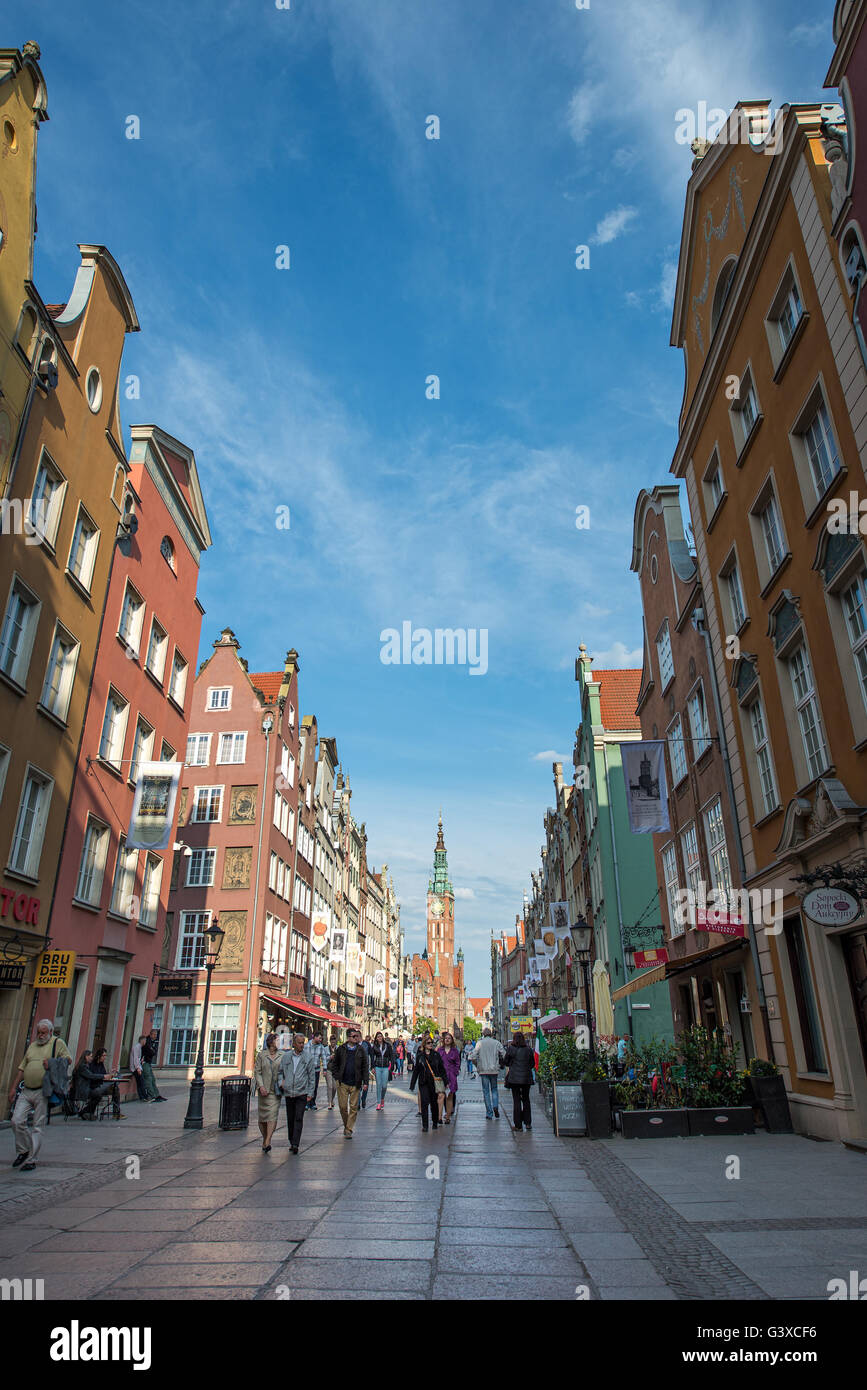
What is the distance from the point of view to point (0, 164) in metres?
16.5

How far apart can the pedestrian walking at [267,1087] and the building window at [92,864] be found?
8.35 meters

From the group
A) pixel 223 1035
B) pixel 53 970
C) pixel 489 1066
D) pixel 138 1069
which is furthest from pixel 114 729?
pixel 223 1035

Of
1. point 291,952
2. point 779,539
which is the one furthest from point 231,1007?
point 779,539

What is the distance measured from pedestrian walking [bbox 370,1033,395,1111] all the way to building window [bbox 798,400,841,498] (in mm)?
16557

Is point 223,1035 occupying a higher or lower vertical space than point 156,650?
lower

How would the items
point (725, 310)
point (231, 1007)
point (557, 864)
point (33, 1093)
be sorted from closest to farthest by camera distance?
point (33, 1093)
point (725, 310)
point (231, 1007)
point (557, 864)

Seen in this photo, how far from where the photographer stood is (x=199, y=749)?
40594 millimetres

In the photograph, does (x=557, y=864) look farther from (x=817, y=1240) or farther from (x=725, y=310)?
(x=817, y=1240)

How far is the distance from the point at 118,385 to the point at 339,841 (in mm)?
42658

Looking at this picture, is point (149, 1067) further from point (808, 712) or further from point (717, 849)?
point (808, 712)

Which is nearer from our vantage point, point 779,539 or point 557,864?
point 779,539

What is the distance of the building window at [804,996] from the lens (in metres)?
14.0

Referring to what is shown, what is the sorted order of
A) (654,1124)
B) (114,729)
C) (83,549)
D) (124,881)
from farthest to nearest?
1. (124,881)
2. (114,729)
3. (83,549)
4. (654,1124)

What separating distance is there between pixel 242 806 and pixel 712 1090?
28178mm
